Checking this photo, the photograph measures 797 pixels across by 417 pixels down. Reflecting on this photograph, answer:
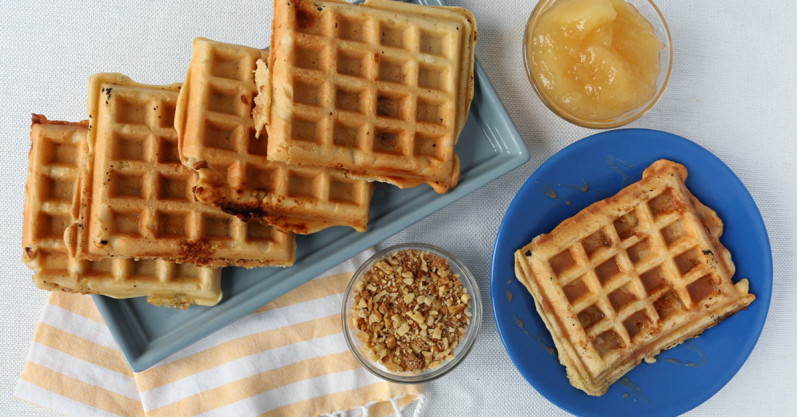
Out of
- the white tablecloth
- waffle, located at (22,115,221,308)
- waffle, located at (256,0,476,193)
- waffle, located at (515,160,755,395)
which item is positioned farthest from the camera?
the white tablecloth

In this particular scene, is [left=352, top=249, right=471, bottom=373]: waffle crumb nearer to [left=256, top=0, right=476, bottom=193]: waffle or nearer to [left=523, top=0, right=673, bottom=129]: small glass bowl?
[left=256, top=0, right=476, bottom=193]: waffle

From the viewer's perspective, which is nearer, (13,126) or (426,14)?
(426,14)

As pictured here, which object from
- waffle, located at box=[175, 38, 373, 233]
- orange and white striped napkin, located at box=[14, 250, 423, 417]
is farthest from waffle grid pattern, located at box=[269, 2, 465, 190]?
orange and white striped napkin, located at box=[14, 250, 423, 417]

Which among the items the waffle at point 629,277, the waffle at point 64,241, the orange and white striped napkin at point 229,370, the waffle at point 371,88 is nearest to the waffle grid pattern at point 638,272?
the waffle at point 629,277

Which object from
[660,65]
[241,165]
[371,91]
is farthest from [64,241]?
[660,65]

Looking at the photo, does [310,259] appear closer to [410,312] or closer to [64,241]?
[410,312]

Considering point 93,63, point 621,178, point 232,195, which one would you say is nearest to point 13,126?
point 93,63

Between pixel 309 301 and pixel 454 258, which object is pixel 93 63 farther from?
pixel 454 258
